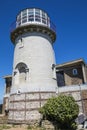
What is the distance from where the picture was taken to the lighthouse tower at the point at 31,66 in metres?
15.1

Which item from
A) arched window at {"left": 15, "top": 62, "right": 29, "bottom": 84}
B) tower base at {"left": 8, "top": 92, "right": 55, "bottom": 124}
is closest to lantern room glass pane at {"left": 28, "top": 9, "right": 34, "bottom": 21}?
arched window at {"left": 15, "top": 62, "right": 29, "bottom": 84}

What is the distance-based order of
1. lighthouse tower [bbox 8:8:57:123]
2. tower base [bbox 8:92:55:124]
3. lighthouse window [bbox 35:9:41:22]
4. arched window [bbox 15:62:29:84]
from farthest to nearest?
lighthouse window [bbox 35:9:41:22] → arched window [bbox 15:62:29:84] → lighthouse tower [bbox 8:8:57:123] → tower base [bbox 8:92:55:124]

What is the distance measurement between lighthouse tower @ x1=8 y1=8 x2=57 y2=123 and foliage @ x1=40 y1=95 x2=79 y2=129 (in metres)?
2.16

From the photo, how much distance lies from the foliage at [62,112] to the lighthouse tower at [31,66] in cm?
216

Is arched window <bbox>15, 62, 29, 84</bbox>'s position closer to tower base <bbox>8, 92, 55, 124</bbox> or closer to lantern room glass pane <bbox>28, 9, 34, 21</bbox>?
tower base <bbox>8, 92, 55, 124</bbox>

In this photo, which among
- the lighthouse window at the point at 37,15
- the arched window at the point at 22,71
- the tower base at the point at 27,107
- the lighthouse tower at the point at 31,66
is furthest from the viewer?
the lighthouse window at the point at 37,15

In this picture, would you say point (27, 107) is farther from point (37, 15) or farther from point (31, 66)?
point (37, 15)

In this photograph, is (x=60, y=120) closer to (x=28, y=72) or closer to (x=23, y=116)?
(x=23, y=116)

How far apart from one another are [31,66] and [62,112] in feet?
19.6

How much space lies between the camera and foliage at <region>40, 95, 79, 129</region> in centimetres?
1217

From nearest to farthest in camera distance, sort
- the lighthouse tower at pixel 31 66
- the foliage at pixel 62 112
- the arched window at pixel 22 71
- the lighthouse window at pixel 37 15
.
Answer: the foliage at pixel 62 112, the lighthouse tower at pixel 31 66, the arched window at pixel 22 71, the lighthouse window at pixel 37 15

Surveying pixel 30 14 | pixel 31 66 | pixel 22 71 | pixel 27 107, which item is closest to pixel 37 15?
pixel 30 14

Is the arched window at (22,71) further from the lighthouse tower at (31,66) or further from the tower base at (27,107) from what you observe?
the tower base at (27,107)

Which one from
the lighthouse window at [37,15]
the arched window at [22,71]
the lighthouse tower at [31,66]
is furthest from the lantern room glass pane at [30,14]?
the arched window at [22,71]
